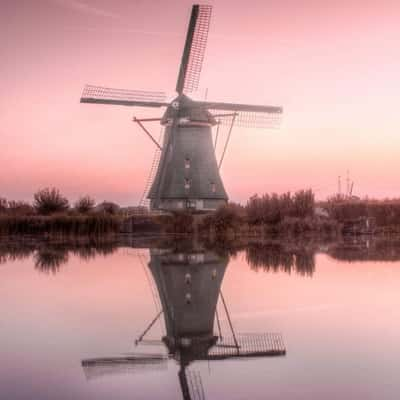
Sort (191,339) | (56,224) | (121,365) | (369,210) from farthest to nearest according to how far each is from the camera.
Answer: (369,210) < (56,224) < (191,339) < (121,365)

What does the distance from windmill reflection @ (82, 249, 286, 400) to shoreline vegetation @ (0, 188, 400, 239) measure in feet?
55.7

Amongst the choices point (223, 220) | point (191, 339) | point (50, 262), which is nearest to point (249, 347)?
point (191, 339)

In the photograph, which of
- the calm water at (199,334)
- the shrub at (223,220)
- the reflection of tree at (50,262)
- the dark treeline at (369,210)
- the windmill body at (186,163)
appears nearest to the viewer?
the calm water at (199,334)

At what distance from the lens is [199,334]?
572 centimetres

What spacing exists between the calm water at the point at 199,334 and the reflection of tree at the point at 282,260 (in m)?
0.53

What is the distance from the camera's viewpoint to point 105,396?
3869mm

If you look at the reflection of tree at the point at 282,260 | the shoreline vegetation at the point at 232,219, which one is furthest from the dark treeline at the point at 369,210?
the reflection of tree at the point at 282,260

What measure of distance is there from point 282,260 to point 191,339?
879 centimetres

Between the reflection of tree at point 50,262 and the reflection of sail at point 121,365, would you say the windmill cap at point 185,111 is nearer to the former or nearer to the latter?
the reflection of tree at point 50,262

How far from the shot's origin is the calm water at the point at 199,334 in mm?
3992

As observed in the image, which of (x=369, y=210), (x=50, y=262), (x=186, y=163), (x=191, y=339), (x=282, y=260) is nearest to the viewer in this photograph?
(x=191, y=339)

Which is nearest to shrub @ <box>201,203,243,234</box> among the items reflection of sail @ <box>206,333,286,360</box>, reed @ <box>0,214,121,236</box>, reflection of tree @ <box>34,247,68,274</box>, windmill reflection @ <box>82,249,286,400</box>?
reed @ <box>0,214,121,236</box>

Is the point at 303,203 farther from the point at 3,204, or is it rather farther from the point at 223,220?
the point at 3,204

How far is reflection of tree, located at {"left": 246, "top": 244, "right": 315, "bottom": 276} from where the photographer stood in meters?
12.1
